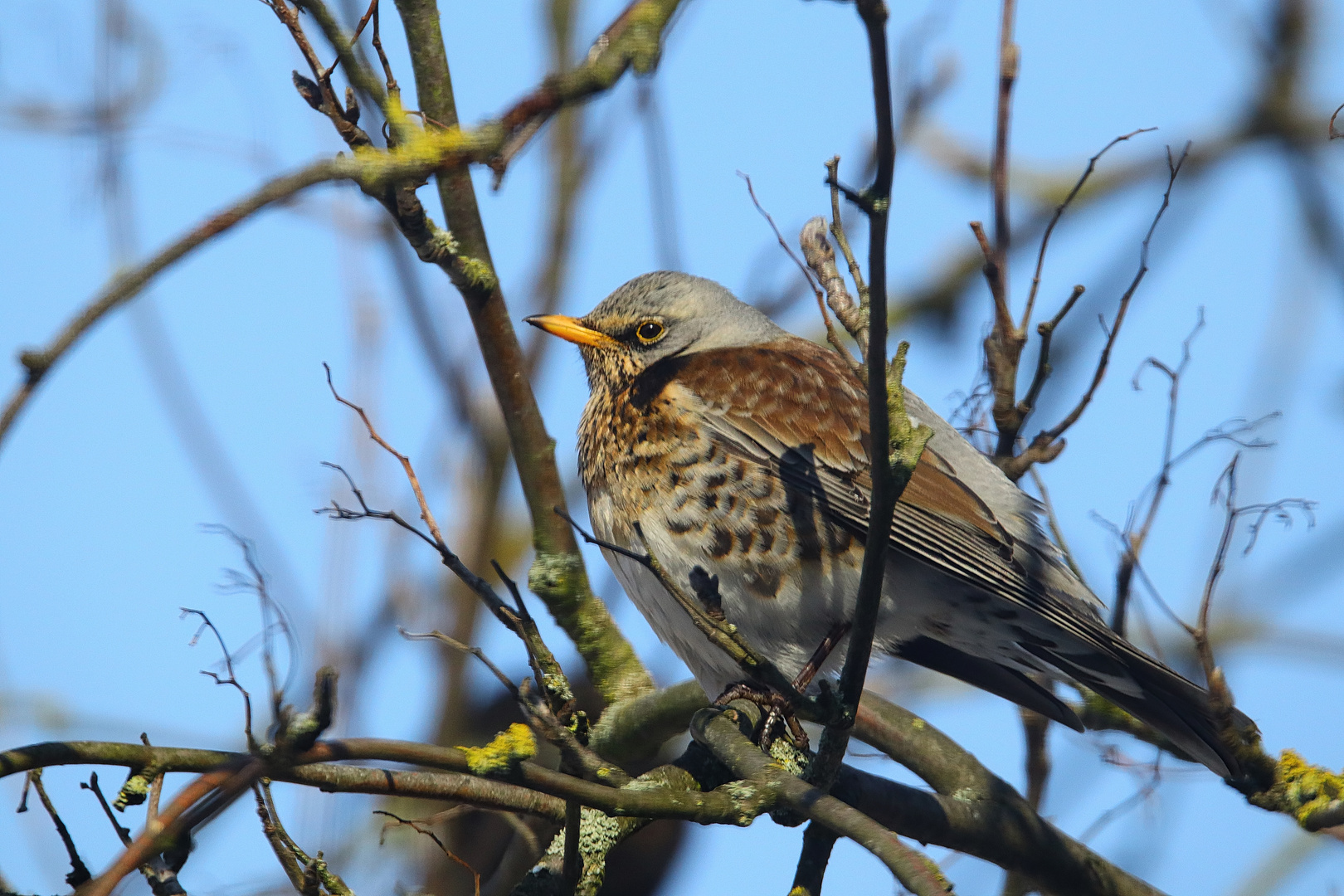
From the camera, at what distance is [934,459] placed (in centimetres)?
419

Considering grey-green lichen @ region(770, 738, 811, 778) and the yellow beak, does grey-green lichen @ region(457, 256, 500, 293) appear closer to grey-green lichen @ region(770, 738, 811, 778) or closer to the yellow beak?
the yellow beak

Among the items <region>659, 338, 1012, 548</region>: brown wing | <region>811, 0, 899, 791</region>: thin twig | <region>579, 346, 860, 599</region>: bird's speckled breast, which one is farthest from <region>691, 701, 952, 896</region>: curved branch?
<region>659, 338, 1012, 548</region>: brown wing

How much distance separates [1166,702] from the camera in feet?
12.5

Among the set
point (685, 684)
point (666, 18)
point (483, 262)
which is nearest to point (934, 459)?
point (685, 684)

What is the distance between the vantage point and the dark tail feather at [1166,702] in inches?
144

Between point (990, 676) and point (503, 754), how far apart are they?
2.61 m

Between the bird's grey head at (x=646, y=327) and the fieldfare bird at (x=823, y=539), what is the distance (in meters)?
0.32

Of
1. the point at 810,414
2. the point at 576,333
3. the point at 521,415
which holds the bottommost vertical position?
the point at 521,415

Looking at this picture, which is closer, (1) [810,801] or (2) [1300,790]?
(1) [810,801]

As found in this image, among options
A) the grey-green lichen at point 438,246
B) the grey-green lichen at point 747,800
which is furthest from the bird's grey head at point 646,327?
the grey-green lichen at point 747,800

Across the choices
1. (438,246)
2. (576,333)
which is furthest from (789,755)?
(576,333)

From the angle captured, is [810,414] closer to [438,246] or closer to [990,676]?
[990,676]

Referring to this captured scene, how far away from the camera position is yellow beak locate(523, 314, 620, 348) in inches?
191

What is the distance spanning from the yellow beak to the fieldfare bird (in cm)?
38
